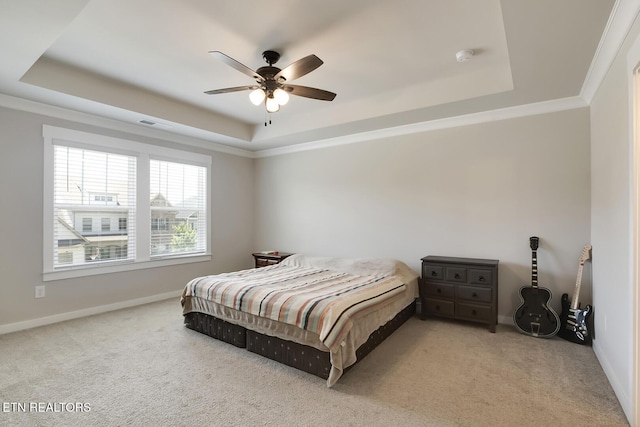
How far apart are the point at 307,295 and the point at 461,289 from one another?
Result: 1.90 m

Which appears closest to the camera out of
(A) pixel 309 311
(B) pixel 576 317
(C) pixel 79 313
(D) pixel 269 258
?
(A) pixel 309 311

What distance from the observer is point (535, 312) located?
11.0 ft

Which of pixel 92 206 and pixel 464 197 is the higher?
pixel 464 197

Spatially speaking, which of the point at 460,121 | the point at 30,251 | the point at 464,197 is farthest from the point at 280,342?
the point at 460,121

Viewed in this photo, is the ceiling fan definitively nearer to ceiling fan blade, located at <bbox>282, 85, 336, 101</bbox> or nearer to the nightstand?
ceiling fan blade, located at <bbox>282, 85, 336, 101</bbox>

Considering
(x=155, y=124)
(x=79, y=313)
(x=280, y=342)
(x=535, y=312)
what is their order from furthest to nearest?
1. (x=155, y=124)
2. (x=79, y=313)
3. (x=535, y=312)
4. (x=280, y=342)

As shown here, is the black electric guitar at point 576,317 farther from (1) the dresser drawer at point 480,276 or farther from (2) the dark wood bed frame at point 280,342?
(2) the dark wood bed frame at point 280,342

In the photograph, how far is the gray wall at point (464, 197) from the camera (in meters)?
3.44

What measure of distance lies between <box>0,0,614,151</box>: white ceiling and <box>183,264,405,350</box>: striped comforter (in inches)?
81.6

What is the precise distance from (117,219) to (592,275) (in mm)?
5634

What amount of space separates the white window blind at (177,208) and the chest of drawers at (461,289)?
3.66m

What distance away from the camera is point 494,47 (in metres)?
2.80

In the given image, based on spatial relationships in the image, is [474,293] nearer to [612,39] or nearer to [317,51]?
[612,39]

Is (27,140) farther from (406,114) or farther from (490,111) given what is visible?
(490,111)
